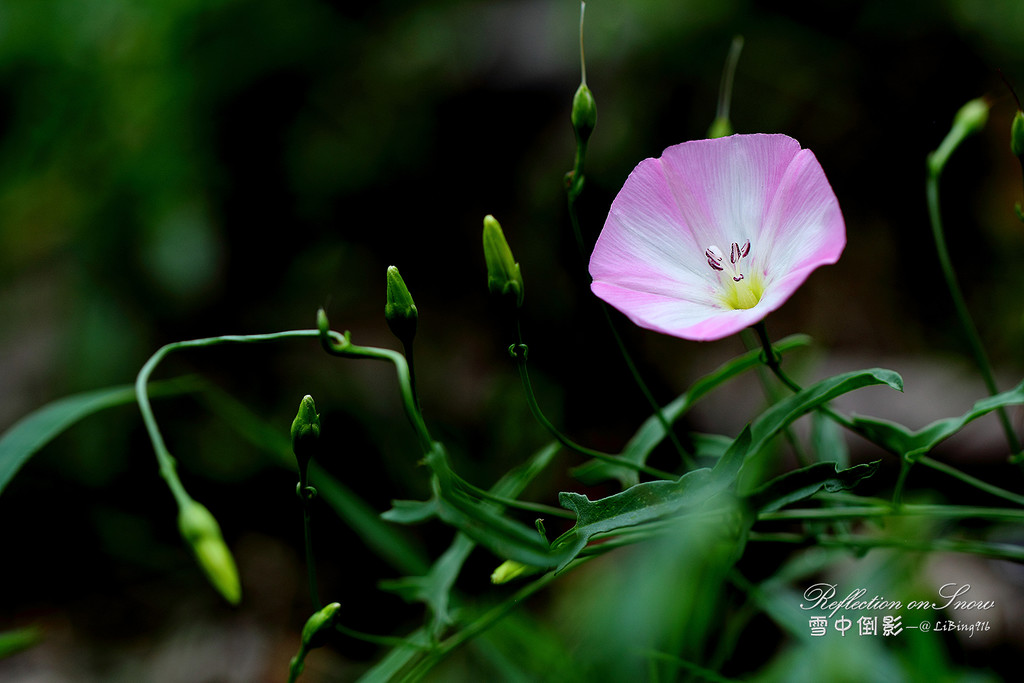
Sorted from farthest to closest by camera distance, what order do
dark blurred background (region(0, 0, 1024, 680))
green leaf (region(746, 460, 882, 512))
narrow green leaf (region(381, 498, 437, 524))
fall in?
dark blurred background (region(0, 0, 1024, 680))
narrow green leaf (region(381, 498, 437, 524))
green leaf (region(746, 460, 882, 512))

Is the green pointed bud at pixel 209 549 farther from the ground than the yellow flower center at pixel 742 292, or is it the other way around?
the yellow flower center at pixel 742 292

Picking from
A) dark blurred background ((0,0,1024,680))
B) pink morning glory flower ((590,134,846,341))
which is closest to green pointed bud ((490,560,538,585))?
pink morning glory flower ((590,134,846,341))

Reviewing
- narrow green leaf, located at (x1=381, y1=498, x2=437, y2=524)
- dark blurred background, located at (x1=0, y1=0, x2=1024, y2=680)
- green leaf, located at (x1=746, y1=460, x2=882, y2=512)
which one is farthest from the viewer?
dark blurred background, located at (x1=0, y1=0, x2=1024, y2=680)

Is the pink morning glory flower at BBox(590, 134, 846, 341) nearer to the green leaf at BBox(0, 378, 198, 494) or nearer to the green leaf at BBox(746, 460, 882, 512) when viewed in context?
the green leaf at BBox(746, 460, 882, 512)

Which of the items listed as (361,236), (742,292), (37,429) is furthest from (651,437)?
(361,236)

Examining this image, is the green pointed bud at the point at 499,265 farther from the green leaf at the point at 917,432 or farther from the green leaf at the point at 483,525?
the green leaf at the point at 917,432

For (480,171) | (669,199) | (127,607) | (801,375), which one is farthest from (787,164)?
(127,607)

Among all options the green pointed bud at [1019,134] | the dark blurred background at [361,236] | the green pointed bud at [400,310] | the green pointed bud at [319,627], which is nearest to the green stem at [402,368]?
the green pointed bud at [400,310]
